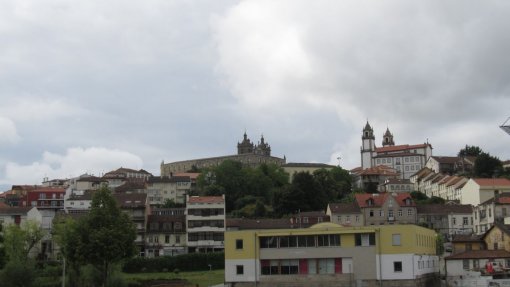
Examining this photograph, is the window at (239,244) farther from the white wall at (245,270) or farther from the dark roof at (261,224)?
the dark roof at (261,224)

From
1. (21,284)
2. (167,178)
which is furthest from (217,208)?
(167,178)

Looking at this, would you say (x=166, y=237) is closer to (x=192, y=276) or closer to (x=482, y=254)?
(x=192, y=276)

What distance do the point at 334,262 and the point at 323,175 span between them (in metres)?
87.5

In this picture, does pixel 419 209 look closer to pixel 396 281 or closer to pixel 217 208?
pixel 217 208

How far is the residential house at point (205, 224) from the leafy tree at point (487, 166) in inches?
2616

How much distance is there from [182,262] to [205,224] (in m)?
13.6

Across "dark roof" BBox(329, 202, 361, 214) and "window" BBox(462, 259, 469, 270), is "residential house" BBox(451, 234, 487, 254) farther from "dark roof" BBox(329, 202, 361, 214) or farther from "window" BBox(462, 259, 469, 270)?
"dark roof" BBox(329, 202, 361, 214)

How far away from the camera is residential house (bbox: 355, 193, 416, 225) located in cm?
10644

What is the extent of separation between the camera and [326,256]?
60.8 metres

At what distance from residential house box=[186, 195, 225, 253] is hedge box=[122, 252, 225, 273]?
36.7 ft

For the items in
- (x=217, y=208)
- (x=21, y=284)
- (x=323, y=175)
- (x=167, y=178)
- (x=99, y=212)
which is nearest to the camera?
(x=99, y=212)

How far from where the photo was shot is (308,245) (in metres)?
61.3

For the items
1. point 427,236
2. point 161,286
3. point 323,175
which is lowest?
point 161,286

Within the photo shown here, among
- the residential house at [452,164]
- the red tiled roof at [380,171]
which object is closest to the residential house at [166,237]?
the red tiled roof at [380,171]
